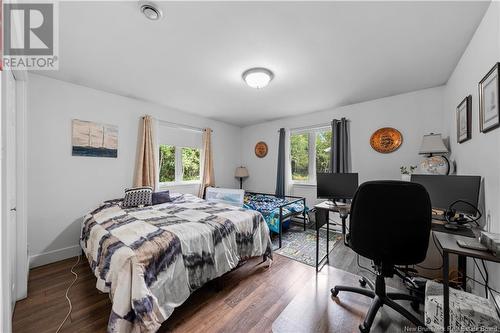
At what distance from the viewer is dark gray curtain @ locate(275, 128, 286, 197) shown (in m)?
4.44

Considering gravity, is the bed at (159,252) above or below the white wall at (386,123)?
below

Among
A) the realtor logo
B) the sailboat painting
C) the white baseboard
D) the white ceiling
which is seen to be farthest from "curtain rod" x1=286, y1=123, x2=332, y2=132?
the white baseboard

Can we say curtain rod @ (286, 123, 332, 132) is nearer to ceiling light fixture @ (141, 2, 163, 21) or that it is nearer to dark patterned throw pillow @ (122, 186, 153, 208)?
dark patterned throw pillow @ (122, 186, 153, 208)

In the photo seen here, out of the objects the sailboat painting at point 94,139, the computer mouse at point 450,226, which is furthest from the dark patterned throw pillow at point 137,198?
the computer mouse at point 450,226

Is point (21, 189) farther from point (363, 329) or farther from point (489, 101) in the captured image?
point (489, 101)

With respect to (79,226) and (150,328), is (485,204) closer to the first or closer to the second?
(150,328)

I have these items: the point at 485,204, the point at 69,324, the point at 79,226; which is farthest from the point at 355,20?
the point at 79,226

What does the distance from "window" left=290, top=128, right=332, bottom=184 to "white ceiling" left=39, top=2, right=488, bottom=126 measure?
3.97 ft

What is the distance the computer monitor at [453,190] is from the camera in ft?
5.17

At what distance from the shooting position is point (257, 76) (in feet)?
7.72

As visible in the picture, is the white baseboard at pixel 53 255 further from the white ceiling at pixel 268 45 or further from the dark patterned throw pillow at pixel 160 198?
the white ceiling at pixel 268 45

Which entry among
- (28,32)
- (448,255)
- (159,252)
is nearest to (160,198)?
(159,252)

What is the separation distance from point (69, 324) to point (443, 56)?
14.0ft

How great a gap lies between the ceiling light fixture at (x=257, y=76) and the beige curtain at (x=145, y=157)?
77.8 inches
